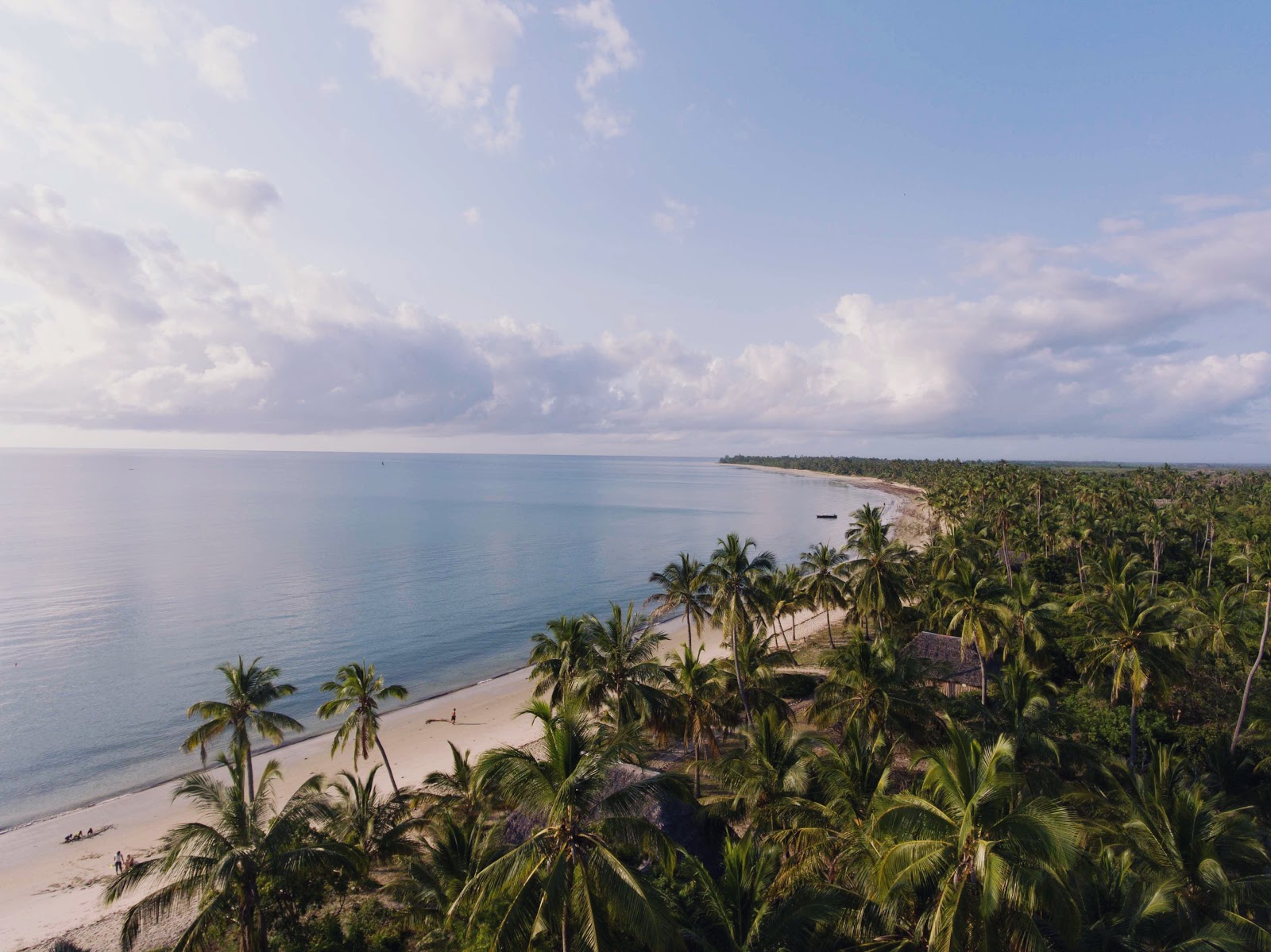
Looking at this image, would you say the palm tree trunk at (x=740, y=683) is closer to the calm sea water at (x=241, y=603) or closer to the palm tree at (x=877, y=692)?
the palm tree at (x=877, y=692)

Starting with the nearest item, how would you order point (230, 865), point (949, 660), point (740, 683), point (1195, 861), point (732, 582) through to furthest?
1. point (230, 865)
2. point (1195, 861)
3. point (740, 683)
4. point (732, 582)
5. point (949, 660)

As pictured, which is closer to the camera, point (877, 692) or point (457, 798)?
point (877, 692)

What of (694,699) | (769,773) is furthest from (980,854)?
(694,699)

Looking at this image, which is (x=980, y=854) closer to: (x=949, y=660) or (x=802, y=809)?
(x=802, y=809)

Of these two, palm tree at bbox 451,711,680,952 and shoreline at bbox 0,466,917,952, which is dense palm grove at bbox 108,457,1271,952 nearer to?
palm tree at bbox 451,711,680,952

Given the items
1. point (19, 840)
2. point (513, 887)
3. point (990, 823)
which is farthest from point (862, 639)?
point (19, 840)

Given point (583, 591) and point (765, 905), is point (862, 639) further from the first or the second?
point (583, 591)

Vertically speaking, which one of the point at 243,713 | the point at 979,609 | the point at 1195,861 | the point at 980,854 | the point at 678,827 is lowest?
the point at 678,827
